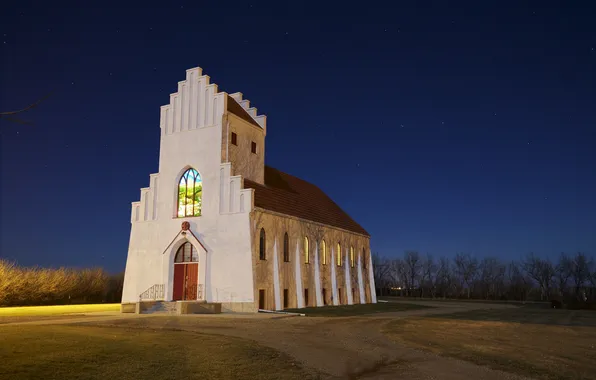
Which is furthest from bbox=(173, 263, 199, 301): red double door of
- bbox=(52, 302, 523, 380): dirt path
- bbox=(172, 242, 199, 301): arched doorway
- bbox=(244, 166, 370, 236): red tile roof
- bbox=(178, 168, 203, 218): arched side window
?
bbox=(52, 302, 523, 380): dirt path

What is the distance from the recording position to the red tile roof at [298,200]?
3822 centimetres

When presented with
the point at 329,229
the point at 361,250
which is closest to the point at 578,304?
the point at 361,250

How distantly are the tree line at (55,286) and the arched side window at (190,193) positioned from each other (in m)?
15.2

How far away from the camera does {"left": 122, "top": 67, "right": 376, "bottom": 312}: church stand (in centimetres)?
3444

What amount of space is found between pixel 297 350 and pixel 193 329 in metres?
7.26

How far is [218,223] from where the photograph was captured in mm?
35438

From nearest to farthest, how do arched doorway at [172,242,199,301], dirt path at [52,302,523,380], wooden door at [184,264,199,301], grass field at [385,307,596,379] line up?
dirt path at [52,302,523,380] < grass field at [385,307,596,379] < wooden door at [184,264,199,301] < arched doorway at [172,242,199,301]

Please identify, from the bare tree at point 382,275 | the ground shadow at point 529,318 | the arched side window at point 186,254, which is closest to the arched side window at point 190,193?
the arched side window at point 186,254

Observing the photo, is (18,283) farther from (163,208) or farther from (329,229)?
(329,229)

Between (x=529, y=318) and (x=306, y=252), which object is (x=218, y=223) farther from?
(x=529, y=318)

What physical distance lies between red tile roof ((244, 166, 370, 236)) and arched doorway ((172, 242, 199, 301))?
6.05 m

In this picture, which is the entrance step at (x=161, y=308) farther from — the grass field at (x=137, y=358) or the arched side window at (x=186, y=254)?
the grass field at (x=137, y=358)

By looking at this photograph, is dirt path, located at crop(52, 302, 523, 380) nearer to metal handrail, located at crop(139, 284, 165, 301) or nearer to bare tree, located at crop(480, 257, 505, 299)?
metal handrail, located at crop(139, 284, 165, 301)

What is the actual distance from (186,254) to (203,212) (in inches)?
130
